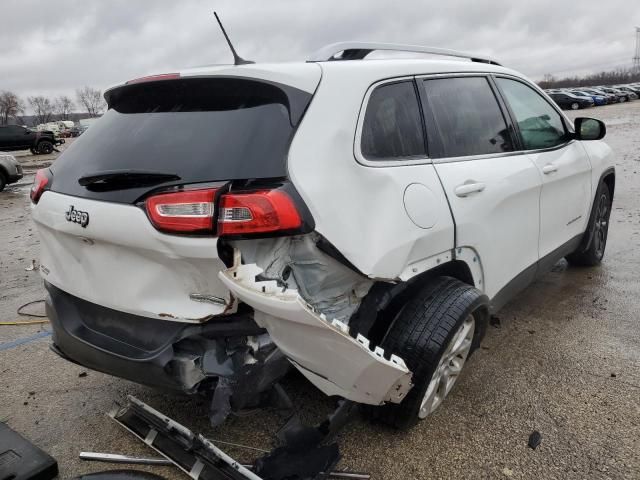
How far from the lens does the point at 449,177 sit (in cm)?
255

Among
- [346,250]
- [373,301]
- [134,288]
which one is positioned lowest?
[373,301]

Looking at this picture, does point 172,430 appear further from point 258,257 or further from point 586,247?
point 586,247

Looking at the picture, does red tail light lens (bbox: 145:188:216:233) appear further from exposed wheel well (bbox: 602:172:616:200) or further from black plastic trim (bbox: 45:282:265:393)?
exposed wheel well (bbox: 602:172:616:200)

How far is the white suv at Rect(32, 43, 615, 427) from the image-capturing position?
1958 mm

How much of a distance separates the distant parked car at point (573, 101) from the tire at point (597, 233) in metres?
42.6

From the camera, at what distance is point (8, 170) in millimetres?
14234

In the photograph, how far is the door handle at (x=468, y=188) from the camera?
2.56 metres

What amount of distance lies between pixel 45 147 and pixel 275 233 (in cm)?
3158

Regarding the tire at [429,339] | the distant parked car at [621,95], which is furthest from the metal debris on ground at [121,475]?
the distant parked car at [621,95]

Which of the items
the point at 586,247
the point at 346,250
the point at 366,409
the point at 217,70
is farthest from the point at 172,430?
the point at 586,247

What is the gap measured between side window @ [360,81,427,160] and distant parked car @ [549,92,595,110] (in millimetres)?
45422

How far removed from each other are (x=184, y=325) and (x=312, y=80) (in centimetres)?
113

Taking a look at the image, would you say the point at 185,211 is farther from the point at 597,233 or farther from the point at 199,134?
the point at 597,233

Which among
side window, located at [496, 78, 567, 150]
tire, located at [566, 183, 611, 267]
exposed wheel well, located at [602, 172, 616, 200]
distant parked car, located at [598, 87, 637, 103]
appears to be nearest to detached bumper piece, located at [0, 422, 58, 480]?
side window, located at [496, 78, 567, 150]
